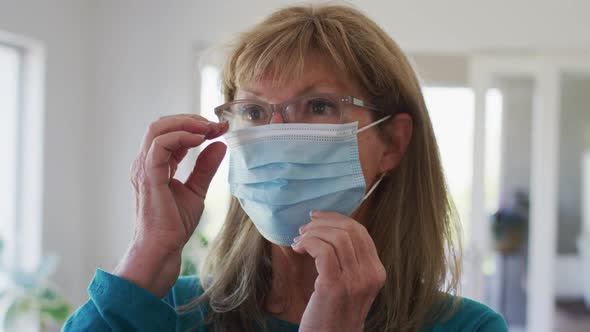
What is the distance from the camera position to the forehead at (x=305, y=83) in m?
0.92

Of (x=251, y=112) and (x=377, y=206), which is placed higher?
(x=251, y=112)

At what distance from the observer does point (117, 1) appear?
3324mm

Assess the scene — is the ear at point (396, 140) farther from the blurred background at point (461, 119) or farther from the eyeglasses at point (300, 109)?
the blurred background at point (461, 119)

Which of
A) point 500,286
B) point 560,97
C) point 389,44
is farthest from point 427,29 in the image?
point 389,44

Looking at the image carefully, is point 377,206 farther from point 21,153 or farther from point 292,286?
point 21,153

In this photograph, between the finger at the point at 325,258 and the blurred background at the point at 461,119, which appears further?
the blurred background at the point at 461,119

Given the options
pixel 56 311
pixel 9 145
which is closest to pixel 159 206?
pixel 56 311

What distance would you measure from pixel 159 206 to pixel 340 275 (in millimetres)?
368

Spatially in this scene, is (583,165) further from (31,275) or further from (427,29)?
(31,275)

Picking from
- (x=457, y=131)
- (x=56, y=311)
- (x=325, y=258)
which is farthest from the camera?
(x=457, y=131)

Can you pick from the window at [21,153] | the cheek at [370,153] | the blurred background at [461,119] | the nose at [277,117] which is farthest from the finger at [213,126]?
the window at [21,153]

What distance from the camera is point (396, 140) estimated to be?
106cm

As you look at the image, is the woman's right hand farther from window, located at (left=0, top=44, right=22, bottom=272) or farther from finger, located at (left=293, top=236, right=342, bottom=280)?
window, located at (left=0, top=44, right=22, bottom=272)

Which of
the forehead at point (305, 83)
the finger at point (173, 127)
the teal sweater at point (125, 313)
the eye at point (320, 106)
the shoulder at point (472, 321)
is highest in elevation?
the forehead at point (305, 83)
